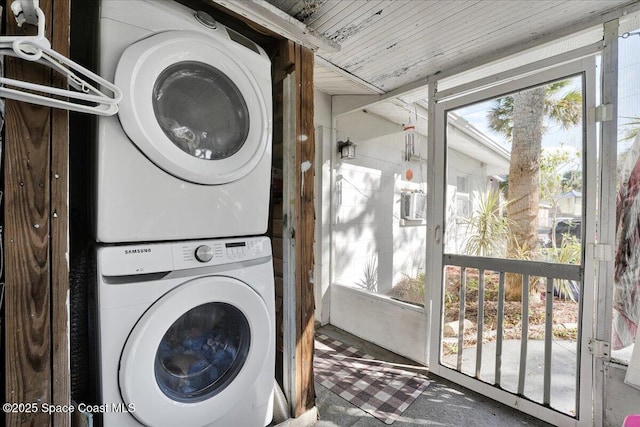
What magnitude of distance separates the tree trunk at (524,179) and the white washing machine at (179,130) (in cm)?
158

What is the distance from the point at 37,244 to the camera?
0.83 m

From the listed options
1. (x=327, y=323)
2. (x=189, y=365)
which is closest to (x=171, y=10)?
(x=189, y=365)

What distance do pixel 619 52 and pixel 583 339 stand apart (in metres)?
1.54

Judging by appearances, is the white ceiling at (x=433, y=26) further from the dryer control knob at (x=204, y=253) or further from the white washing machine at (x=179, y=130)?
the dryer control knob at (x=204, y=253)

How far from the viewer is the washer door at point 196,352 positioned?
902 mm

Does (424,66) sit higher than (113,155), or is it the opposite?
(424,66)

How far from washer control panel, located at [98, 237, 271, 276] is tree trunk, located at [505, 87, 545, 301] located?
1600 millimetres

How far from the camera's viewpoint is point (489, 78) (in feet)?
5.87

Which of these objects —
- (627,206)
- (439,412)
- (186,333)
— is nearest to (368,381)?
(439,412)

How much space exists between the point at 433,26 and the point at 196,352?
2.08m

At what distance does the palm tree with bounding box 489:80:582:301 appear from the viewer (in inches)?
64.1

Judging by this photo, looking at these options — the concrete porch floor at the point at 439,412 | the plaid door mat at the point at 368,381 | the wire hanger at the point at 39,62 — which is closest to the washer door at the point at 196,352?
the wire hanger at the point at 39,62

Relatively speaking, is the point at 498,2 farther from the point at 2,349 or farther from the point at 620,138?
the point at 2,349

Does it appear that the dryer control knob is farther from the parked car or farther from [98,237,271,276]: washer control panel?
the parked car
